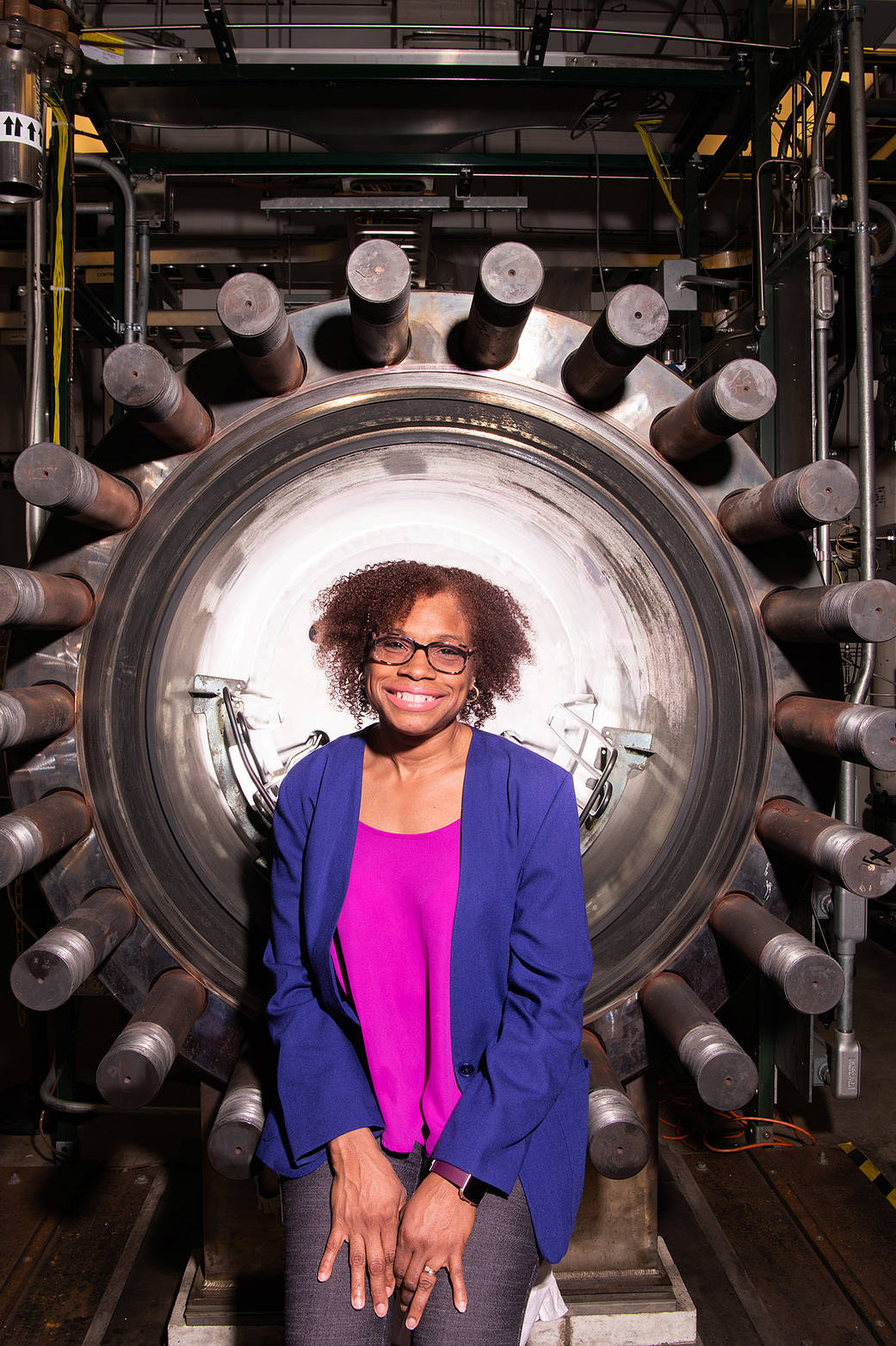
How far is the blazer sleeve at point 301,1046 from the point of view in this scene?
103cm

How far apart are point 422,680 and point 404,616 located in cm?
9

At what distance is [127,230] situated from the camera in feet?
A: 6.71

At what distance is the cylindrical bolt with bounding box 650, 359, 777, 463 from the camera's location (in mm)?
951

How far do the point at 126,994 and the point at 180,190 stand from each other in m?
2.69

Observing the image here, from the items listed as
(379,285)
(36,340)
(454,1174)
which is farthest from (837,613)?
(36,340)

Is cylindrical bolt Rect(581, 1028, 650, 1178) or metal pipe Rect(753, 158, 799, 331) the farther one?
metal pipe Rect(753, 158, 799, 331)

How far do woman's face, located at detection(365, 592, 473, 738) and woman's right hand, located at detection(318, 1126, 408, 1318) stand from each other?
484 mm

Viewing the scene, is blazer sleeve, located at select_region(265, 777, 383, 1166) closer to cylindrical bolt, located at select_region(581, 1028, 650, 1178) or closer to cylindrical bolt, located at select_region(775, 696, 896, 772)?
cylindrical bolt, located at select_region(581, 1028, 650, 1178)

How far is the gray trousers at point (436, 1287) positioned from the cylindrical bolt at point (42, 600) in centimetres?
70

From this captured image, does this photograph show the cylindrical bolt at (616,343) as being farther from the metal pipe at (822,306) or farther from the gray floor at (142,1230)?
the gray floor at (142,1230)

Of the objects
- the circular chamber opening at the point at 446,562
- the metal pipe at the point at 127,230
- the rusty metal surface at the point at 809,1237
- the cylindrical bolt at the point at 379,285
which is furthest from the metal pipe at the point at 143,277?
the rusty metal surface at the point at 809,1237

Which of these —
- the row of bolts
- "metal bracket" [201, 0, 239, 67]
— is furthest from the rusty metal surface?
"metal bracket" [201, 0, 239, 67]

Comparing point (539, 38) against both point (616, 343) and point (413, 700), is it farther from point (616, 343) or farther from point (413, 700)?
point (413, 700)

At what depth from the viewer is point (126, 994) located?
1062mm
